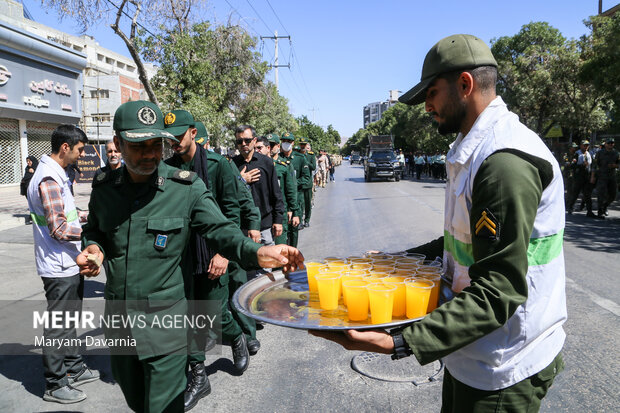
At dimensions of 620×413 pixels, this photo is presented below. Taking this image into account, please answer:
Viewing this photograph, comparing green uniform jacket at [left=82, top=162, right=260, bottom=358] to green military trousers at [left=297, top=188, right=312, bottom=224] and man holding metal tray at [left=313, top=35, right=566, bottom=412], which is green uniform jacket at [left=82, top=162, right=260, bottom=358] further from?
green military trousers at [left=297, top=188, right=312, bottom=224]

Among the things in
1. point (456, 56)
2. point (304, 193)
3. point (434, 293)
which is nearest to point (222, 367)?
point (434, 293)

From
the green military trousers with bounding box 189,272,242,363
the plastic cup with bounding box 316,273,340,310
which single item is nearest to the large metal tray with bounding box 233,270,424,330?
the plastic cup with bounding box 316,273,340,310

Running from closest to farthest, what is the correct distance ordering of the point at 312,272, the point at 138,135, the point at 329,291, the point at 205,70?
the point at 329,291 < the point at 312,272 < the point at 138,135 < the point at 205,70

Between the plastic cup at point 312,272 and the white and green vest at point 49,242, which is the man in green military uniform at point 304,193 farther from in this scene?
the plastic cup at point 312,272

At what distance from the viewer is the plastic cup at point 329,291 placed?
1804 mm

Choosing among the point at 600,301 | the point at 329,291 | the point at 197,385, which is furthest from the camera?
the point at 600,301

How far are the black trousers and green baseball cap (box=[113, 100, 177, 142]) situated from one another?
80.2 inches

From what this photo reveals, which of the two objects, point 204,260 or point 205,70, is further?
point 205,70

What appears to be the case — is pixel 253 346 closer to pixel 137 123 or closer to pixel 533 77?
pixel 137 123

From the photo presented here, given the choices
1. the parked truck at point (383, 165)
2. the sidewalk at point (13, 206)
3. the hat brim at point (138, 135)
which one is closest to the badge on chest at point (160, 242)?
the hat brim at point (138, 135)

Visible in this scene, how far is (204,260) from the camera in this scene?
12.5 ft

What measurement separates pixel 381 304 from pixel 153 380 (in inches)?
54.4

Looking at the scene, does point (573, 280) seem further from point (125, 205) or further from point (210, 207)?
point (125, 205)

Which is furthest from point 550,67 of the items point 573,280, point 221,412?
point 221,412
